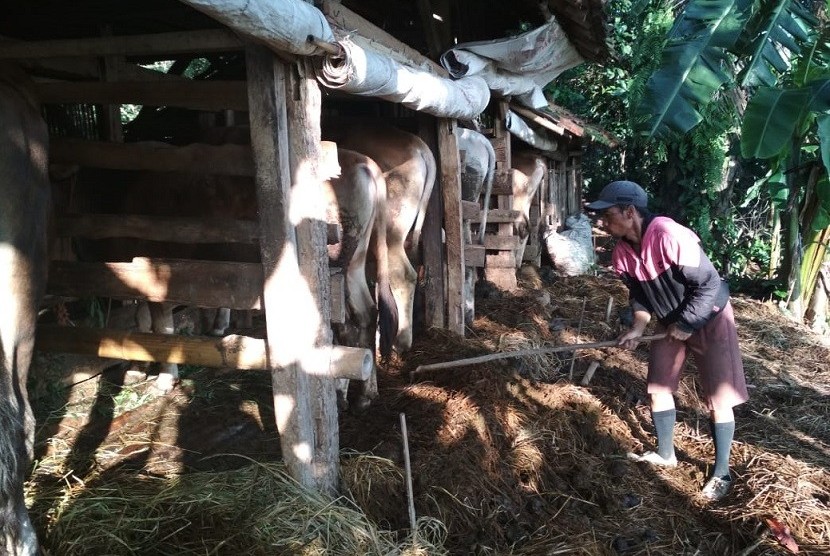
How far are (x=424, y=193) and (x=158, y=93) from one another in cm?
281

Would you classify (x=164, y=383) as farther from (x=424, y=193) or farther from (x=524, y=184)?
(x=524, y=184)

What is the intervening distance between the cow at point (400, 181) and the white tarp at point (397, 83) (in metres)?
0.57

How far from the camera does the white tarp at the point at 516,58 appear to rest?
5.26 metres

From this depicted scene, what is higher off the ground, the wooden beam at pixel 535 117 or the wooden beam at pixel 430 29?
the wooden beam at pixel 430 29

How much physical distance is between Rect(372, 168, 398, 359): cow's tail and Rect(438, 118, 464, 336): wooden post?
103 centimetres

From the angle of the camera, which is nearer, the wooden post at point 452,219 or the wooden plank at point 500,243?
the wooden post at point 452,219

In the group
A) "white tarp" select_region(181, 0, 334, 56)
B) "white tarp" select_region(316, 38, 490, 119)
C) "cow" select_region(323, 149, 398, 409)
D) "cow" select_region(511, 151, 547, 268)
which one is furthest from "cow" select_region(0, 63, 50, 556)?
"cow" select_region(511, 151, 547, 268)

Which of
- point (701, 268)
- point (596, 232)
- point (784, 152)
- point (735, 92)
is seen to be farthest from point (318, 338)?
point (596, 232)

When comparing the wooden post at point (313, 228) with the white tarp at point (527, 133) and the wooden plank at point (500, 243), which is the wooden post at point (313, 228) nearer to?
the white tarp at point (527, 133)

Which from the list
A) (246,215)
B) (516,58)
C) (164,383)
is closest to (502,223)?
(516,58)

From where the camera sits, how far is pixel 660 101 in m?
6.31

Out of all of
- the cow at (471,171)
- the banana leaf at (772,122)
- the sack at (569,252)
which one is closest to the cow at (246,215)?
the cow at (471,171)

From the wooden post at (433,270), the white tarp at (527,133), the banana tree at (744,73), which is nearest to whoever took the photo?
the banana tree at (744,73)

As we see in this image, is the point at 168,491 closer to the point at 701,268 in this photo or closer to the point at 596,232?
the point at 701,268
